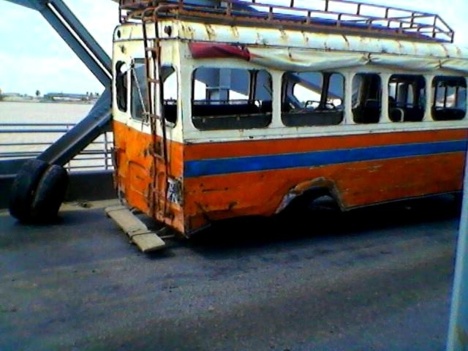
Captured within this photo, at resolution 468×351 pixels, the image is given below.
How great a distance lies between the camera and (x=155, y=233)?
20.0ft

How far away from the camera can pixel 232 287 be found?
15.7 ft

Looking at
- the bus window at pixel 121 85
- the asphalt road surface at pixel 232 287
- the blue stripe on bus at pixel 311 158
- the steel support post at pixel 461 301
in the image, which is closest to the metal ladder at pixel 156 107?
the blue stripe on bus at pixel 311 158

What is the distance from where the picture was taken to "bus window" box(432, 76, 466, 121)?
7106 millimetres

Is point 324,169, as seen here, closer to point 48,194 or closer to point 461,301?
point 48,194

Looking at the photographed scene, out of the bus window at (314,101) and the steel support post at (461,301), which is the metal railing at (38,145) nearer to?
the bus window at (314,101)

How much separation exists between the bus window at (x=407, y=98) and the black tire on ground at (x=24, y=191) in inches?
200

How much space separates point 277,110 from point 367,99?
1.71 m

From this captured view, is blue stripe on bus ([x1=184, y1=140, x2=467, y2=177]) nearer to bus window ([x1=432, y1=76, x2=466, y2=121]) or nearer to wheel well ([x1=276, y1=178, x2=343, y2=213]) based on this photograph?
wheel well ([x1=276, y1=178, x2=343, y2=213])

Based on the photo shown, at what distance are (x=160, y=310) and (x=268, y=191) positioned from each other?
210 centimetres

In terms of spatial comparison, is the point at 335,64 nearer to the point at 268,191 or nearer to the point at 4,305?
the point at 268,191

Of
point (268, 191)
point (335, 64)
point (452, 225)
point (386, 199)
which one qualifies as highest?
point (335, 64)

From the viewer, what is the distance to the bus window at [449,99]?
711cm

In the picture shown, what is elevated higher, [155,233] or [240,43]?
[240,43]

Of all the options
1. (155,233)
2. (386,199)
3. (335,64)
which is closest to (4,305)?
(155,233)
